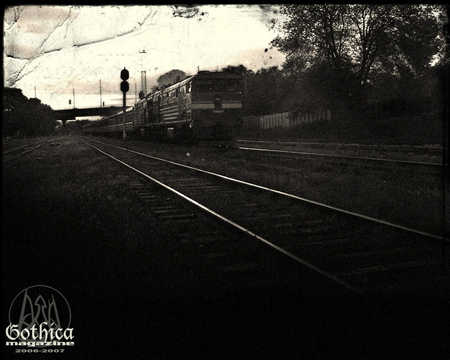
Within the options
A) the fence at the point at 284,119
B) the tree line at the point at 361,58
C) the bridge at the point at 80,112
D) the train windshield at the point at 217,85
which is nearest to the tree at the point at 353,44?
the tree line at the point at 361,58

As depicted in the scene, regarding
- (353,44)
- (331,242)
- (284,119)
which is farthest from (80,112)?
(331,242)

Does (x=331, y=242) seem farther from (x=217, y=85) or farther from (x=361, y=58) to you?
(x=361, y=58)

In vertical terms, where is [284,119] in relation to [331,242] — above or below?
above

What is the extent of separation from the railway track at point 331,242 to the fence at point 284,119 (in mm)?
25273

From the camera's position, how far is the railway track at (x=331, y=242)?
404cm

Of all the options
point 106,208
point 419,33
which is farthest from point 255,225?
point 419,33

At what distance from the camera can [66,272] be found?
421 centimetres

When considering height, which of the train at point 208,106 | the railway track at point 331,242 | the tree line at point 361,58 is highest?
the tree line at point 361,58

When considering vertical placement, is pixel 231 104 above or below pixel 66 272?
above

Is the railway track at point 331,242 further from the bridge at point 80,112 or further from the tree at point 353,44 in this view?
the bridge at point 80,112

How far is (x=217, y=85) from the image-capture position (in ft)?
68.5

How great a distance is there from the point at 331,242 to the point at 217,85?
1651 centimetres

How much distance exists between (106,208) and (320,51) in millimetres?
24029

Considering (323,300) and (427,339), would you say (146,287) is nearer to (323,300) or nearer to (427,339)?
(323,300)
